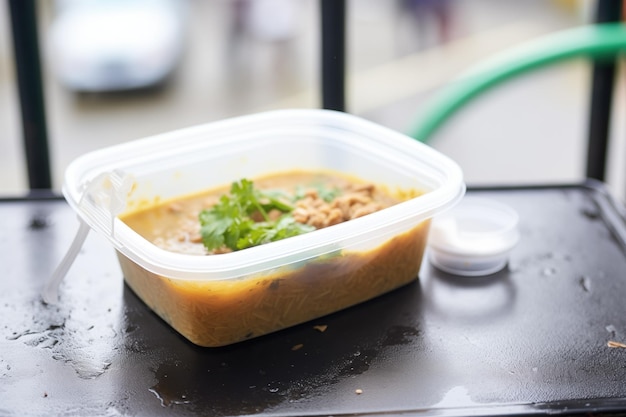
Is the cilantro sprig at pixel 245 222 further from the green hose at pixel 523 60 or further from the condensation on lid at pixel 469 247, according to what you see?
the green hose at pixel 523 60

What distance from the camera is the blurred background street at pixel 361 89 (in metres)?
4.02

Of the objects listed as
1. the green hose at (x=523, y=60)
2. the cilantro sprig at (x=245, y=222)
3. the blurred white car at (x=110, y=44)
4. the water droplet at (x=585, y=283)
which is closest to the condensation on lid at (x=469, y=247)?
the water droplet at (x=585, y=283)

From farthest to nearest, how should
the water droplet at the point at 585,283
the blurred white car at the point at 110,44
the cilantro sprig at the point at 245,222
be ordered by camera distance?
the blurred white car at the point at 110,44 < the water droplet at the point at 585,283 < the cilantro sprig at the point at 245,222

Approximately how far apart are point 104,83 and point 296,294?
11.5ft

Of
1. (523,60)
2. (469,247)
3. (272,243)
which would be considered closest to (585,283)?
(469,247)

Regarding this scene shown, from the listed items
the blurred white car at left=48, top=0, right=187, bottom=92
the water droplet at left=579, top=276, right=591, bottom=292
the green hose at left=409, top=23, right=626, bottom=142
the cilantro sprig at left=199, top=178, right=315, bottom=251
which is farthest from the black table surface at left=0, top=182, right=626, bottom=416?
the blurred white car at left=48, top=0, right=187, bottom=92

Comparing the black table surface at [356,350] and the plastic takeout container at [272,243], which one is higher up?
the plastic takeout container at [272,243]

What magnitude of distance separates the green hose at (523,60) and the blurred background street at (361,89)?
175 cm

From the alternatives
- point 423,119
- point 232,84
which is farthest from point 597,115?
point 232,84

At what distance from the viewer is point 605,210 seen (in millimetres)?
1586

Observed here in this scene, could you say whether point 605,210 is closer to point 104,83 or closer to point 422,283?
point 422,283

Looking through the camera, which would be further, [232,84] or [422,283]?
[232,84]

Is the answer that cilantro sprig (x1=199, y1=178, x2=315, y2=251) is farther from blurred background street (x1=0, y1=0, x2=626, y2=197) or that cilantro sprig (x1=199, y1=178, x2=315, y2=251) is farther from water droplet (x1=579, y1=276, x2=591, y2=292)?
blurred background street (x1=0, y1=0, x2=626, y2=197)

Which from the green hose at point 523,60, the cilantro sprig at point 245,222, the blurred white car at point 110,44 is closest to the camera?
the cilantro sprig at point 245,222
